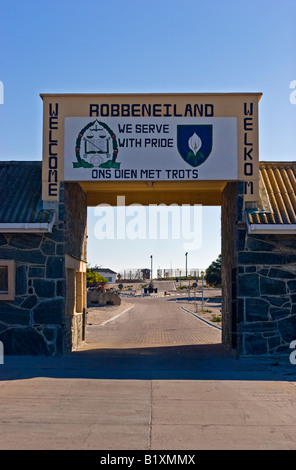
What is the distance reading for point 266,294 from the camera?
1280 centimetres

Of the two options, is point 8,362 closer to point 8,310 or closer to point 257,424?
point 8,310

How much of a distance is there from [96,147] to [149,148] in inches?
51.4

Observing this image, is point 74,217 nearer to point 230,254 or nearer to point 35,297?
point 35,297

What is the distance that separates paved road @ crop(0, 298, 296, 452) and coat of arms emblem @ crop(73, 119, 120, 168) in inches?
186

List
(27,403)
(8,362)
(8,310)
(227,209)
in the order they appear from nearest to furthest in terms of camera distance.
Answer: (27,403)
(8,362)
(8,310)
(227,209)

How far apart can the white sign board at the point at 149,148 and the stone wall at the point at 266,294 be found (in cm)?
188

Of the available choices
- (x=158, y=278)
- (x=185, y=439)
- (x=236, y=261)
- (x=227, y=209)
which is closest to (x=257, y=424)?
(x=185, y=439)

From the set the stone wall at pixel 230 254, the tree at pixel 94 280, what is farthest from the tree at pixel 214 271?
the stone wall at pixel 230 254

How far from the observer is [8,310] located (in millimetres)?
12984

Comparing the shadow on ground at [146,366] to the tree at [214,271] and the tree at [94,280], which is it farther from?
the tree at [214,271]

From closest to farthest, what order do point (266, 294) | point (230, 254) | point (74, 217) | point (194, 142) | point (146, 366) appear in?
point (146, 366) < point (266, 294) < point (194, 142) < point (230, 254) < point (74, 217)

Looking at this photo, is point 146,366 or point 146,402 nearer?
point 146,402

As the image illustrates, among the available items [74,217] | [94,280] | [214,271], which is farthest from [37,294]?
[214,271]

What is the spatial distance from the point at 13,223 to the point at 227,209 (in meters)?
5.88
